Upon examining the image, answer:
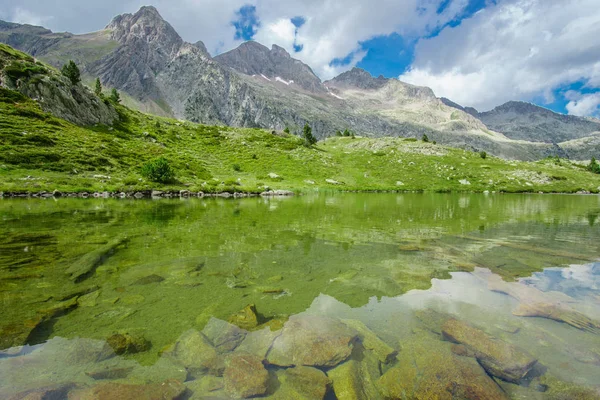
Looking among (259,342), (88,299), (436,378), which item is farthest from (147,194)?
(436,378)

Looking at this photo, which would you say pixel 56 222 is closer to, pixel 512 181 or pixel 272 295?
pixel 272 295

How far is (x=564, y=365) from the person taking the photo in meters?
4.54

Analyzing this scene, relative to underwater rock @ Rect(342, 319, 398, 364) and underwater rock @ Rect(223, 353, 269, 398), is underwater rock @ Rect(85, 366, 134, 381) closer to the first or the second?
underwater rock @ Rect(223, 353, 269, 398)

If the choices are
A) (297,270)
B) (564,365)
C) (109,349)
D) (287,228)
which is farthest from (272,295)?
(287,228)

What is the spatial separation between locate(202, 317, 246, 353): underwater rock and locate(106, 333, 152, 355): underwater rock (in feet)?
3.35

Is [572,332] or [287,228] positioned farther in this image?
[287,228]

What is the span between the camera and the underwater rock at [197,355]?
14.9 feet

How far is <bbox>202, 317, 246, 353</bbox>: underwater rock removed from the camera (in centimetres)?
518

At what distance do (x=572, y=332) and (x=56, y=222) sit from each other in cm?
2372

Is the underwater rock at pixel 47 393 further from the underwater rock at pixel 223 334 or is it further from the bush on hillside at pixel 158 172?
the bush on hillside at pixel 158 172

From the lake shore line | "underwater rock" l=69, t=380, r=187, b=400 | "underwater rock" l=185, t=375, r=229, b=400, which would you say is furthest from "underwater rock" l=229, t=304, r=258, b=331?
the lake shore line

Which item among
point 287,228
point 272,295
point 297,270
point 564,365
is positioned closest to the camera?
point 564,365

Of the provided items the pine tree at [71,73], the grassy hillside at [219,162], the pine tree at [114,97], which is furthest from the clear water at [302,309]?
the pine tree at [114,97]

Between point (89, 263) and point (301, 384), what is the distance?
28.9 feet
